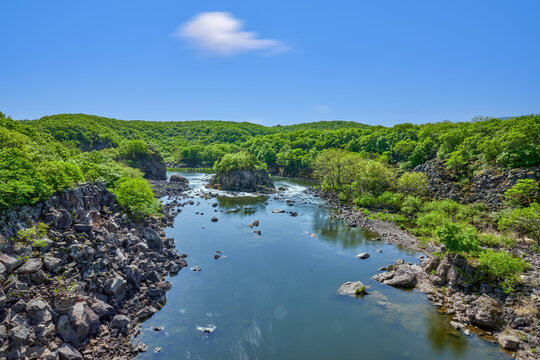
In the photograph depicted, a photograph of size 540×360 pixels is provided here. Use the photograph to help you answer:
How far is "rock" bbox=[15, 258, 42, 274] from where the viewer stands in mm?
18075

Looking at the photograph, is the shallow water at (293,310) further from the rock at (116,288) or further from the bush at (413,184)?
the bush at (413,184)

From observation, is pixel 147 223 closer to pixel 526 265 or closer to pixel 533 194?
pixel 526 265

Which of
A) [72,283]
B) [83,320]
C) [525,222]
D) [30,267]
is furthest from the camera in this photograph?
[525,222]

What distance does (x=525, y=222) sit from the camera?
33531 millimetres

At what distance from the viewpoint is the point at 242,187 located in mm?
85625

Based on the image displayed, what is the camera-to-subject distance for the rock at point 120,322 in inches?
786

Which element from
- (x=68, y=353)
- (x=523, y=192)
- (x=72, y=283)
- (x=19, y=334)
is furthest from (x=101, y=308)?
(x=523, y=192)

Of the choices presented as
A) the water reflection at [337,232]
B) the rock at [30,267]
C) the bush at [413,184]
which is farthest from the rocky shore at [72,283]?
the bush at [413,184]

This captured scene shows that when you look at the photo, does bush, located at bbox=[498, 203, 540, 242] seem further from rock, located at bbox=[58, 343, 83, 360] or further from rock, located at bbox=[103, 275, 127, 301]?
rock, located at bbox=[58, 343, 83, 360]

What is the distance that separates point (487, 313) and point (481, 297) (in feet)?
6.01

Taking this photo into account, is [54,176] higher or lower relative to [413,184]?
higher

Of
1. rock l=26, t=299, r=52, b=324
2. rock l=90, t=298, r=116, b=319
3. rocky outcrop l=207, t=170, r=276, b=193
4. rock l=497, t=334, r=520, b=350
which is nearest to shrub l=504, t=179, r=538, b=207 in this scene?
rock l=497, t=334, r=520, b=350

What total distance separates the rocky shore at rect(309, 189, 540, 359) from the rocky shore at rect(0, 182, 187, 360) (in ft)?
78.4

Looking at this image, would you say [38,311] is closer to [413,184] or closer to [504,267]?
[504,267]
